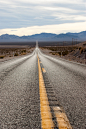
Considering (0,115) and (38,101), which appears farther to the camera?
(38,101)

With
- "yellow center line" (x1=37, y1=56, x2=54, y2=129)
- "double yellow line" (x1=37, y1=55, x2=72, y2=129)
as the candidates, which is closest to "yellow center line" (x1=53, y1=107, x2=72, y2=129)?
"double yellow line" (x1=37, y1=55, x2=72, y2=129)

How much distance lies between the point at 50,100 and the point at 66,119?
32.7 inches

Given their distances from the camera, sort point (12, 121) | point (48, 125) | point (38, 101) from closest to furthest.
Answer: point (48, 125) → point (12, 121) → point (38, 101)

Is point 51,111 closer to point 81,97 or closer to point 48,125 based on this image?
point 48,125

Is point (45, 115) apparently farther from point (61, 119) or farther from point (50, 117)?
point (61, 119)

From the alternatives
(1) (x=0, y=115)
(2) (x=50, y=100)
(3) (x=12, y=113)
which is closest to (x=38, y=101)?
(2) (x=50, y=100)

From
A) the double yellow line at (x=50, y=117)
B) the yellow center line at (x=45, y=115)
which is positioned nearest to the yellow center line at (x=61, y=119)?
the double yellow line at (x=50, y=117)

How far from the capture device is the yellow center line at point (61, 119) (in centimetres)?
189

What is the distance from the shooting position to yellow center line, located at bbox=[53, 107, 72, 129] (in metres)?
1.89

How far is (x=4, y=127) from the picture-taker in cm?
190

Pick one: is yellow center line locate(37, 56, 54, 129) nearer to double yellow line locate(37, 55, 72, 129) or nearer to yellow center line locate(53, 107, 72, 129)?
double yellow line locate(37, 55, 72, 129)

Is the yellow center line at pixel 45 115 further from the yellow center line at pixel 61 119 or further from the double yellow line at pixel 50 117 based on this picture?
the yellow center line at pixel 61 119

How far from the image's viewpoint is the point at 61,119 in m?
2.07

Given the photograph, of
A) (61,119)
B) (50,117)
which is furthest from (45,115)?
(61,119)
